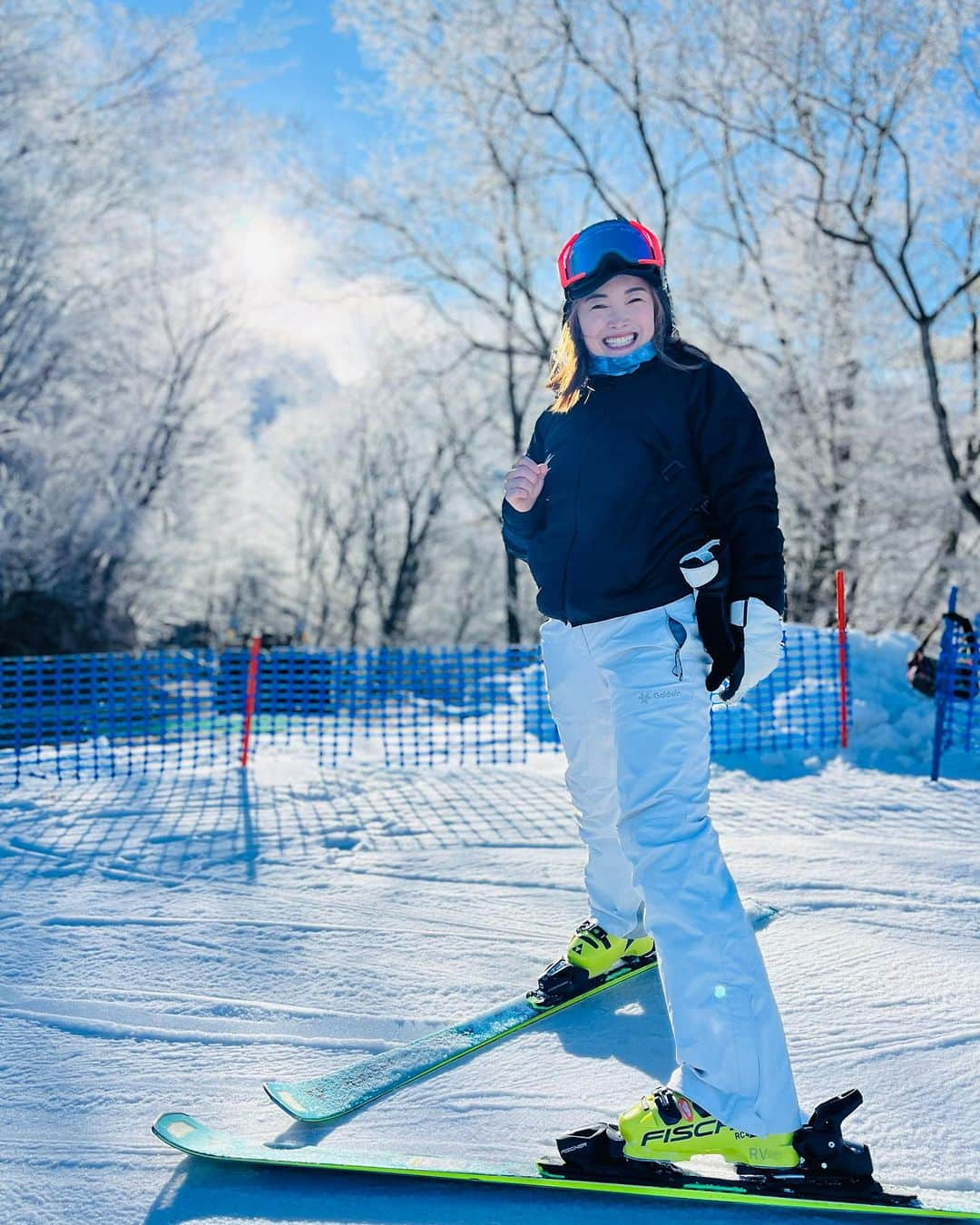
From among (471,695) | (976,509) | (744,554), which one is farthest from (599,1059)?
(976,509)

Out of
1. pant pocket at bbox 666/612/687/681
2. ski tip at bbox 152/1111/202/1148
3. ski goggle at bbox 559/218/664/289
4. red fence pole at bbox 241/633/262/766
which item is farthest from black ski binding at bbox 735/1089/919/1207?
red fence pole at bbox 241/633/262/766

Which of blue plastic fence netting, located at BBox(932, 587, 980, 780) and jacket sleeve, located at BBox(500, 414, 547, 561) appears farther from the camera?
blue plastic fence netting, located at BBox(932, 587, 980, 780)

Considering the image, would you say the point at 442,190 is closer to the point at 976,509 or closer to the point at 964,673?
the point at 976,509

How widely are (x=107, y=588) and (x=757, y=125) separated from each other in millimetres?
14293

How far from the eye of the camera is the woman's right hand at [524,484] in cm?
214

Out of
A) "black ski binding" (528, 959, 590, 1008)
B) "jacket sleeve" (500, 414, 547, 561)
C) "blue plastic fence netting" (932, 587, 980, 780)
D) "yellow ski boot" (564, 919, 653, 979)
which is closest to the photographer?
"jacket sleeve" (500, 414, 547, 561)

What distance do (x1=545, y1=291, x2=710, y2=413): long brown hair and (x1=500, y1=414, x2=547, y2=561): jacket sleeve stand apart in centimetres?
10

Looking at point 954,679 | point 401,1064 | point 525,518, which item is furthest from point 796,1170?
point 954,679

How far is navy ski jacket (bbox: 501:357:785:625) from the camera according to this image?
6.15 ft

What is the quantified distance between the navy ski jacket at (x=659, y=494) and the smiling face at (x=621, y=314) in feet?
0.24

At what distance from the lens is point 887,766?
599cm

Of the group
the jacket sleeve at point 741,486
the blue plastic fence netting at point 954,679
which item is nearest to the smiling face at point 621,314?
the jacket sleeve at point 741,486

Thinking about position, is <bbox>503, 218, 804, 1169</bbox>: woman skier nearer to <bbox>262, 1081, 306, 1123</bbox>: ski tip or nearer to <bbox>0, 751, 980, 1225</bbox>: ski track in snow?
<bbox>0, 751, 980, 1225</bbox>: ski track in snow

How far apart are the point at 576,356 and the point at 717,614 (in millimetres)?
761
